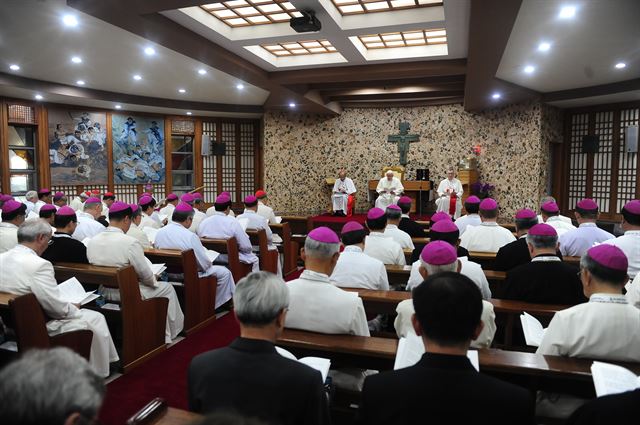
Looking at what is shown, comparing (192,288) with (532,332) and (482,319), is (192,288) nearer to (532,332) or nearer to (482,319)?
(482,319)

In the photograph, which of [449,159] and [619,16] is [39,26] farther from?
[449,159]

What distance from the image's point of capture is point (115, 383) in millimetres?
3902

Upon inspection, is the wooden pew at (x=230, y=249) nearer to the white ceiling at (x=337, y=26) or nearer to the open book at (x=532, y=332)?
the white ceiling at (x=337, y=26)

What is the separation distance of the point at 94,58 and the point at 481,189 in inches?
395

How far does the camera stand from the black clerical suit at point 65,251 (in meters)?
4.49

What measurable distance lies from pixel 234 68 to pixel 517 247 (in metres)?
7.03

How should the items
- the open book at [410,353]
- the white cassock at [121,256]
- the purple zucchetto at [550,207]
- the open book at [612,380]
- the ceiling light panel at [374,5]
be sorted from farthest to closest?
the ceiling light panel at [374,5]
the purple zucchetto at [550,207]
the white cassock at [121,256]
the open book at [410,353]
the open book at [612,380]

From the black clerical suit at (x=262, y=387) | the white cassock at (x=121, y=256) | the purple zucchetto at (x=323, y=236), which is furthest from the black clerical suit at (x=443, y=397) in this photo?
the white cassock at (x=121, y=256)

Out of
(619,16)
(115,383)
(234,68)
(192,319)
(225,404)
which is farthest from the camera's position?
(234,68)

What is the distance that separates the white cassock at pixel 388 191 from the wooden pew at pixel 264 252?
18.7ft

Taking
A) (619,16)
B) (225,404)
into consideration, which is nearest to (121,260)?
(225,404)

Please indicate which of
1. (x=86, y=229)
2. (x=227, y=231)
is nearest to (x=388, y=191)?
(x=227, y=231)

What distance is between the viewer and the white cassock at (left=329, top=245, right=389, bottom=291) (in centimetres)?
379

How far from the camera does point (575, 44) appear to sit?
7.75 m
